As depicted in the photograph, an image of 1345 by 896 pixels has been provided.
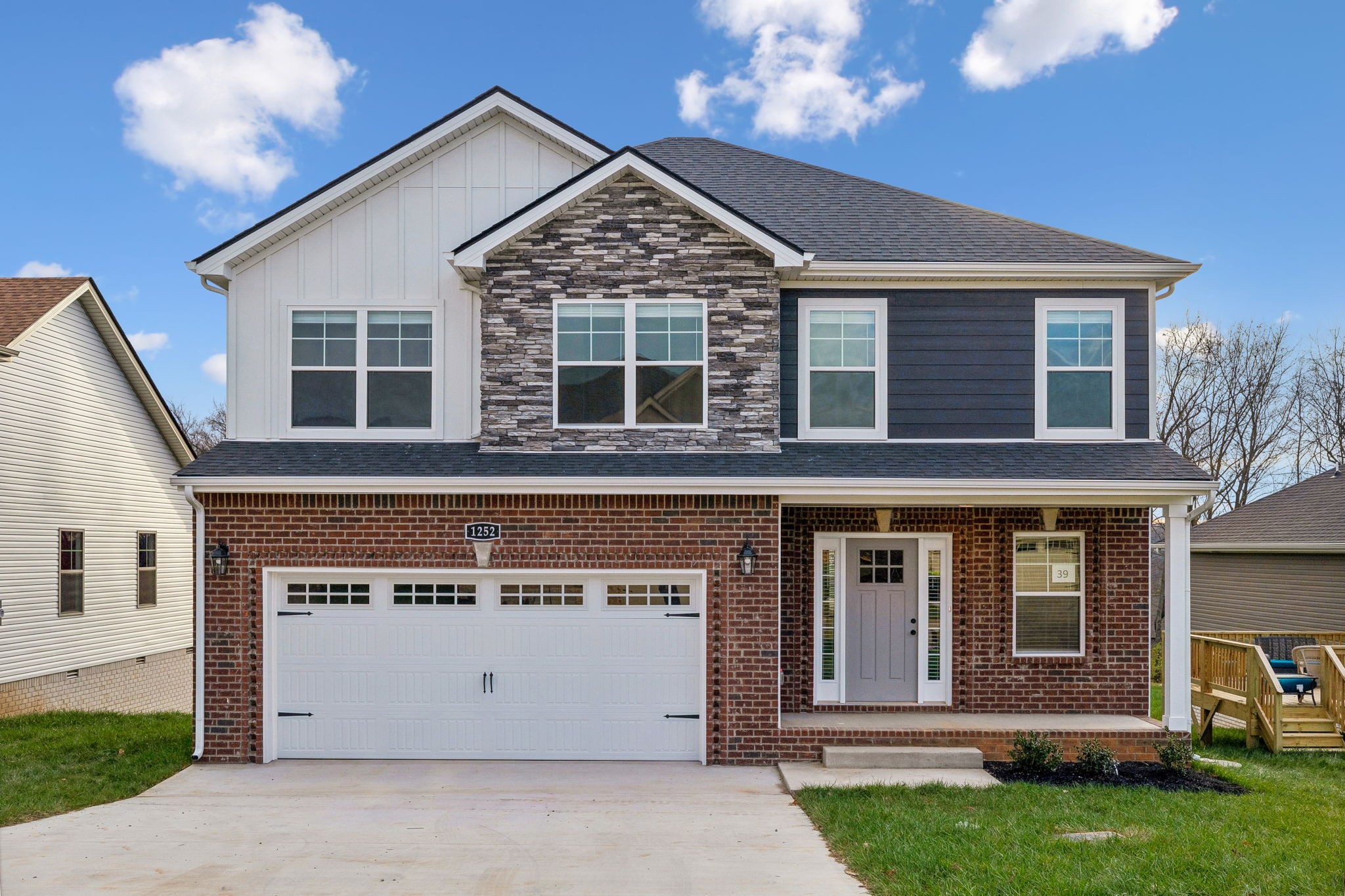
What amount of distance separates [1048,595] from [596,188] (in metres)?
7.25

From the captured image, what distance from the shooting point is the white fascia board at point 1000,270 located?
409 inches

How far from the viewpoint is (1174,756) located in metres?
9.09

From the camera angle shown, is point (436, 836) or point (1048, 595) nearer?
point (436, 836)

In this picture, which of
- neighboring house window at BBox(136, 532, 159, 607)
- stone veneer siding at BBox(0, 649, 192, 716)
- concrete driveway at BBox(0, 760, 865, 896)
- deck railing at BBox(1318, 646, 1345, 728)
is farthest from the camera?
neighboring house window at BBox(136, 532, 159, 607)

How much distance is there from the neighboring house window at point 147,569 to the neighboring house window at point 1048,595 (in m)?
15.8

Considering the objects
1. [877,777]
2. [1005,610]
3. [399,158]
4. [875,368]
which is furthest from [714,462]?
[399,158]

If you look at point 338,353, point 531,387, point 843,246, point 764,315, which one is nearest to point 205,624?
point 338,353

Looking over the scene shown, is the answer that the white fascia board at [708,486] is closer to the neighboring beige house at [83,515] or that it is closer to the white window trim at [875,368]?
the white window trim at [875,368]

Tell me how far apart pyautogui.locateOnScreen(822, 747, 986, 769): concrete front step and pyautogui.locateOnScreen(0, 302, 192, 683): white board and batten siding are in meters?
12.5

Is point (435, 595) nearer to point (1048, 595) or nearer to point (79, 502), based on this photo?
point (1048, 595)

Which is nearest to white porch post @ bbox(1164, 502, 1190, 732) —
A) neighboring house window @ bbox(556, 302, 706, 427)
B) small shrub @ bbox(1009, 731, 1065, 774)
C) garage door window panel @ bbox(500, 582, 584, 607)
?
small shrub @ bbox(1009, 731, 1065, 774)

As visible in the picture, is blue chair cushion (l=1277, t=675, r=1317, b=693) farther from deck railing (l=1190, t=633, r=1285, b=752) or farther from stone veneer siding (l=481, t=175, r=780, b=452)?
stone veneer siding (l=481, t=175, r=780, b=452)

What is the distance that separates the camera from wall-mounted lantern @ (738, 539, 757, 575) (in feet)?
31.3

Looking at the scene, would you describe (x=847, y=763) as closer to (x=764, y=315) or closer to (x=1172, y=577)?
(x=1172, y=577)
